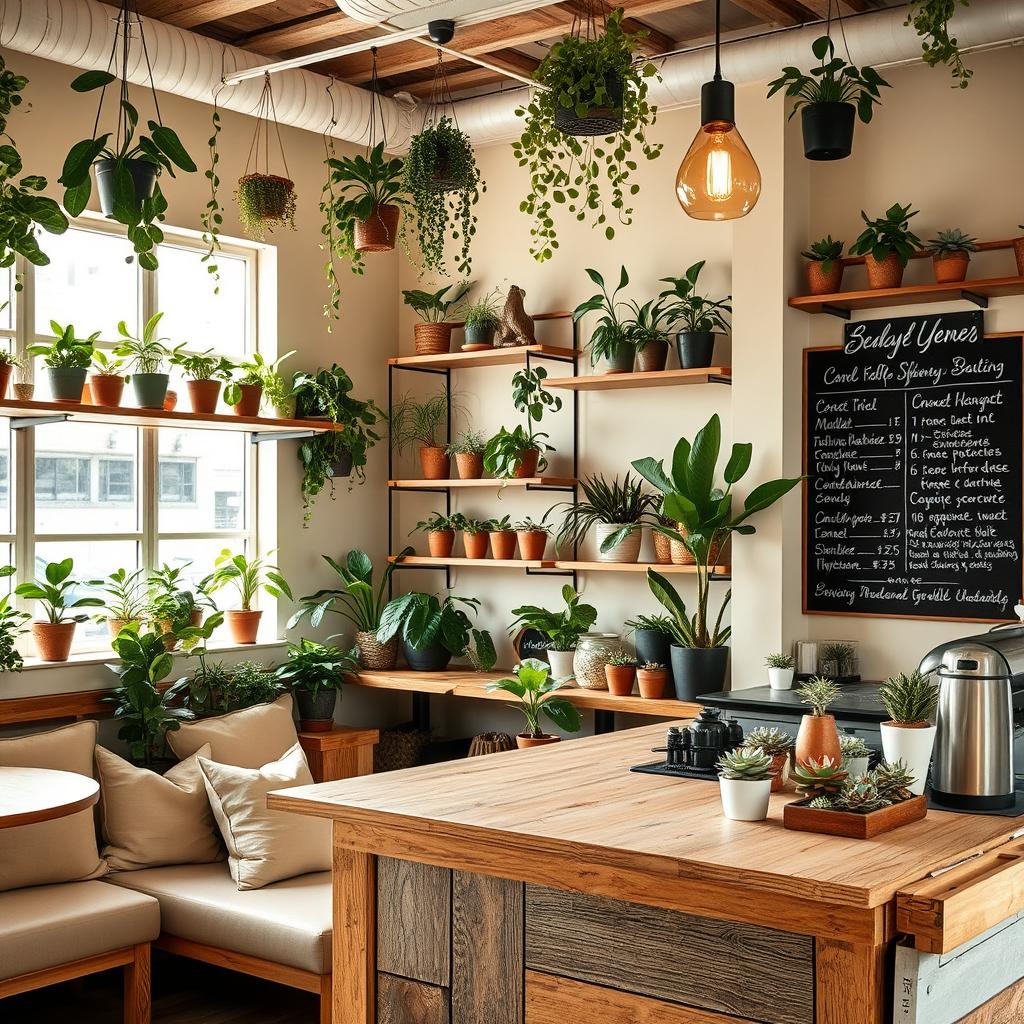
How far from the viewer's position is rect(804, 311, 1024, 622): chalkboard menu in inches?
174

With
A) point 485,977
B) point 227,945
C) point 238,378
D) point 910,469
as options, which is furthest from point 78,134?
point 485,977

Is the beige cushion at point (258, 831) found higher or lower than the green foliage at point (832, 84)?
lower

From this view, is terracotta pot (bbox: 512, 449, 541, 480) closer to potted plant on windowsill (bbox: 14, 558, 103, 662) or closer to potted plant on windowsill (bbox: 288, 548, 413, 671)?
potted plant on windowsill (bbox: 288, 548, 413, 671)

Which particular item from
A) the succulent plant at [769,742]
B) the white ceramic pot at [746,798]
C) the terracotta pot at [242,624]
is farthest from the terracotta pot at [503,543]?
the white ceramic pot at [746,798]

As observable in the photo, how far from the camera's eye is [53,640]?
15.1 feet

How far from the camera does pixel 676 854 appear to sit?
6.88 ft

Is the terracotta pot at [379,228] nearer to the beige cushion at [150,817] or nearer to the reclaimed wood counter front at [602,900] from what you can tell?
the beige cushion at [150,817]

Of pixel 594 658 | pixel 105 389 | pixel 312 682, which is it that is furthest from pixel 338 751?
pixel 105 389

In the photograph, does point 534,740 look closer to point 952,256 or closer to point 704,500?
point 704,500

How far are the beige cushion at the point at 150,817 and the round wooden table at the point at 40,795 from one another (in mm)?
557

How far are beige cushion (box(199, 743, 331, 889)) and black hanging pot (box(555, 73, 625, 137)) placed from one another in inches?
89.8

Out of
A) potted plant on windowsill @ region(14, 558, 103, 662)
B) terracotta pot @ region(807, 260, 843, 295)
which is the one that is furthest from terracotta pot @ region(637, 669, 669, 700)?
potted plant on windowsill @ region(14, 558, 103, 662)

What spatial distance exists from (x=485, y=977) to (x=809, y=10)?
3.51 meters

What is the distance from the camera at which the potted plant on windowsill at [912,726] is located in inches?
95.8
